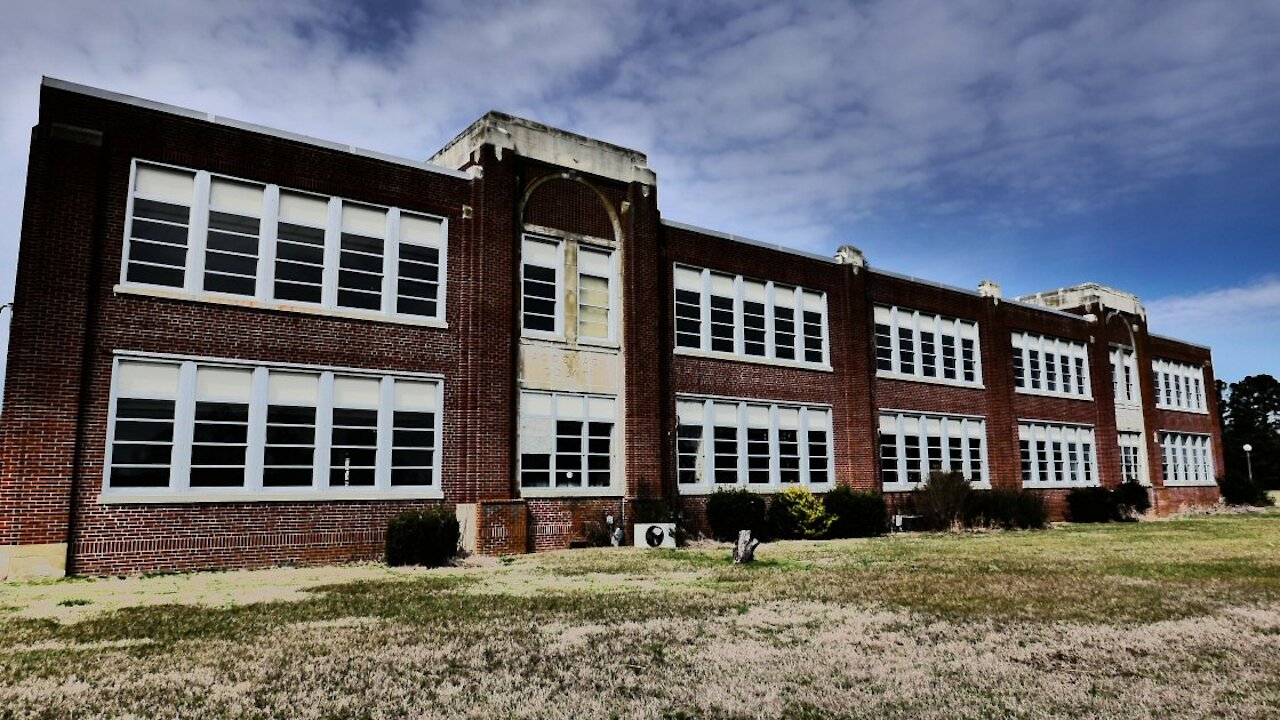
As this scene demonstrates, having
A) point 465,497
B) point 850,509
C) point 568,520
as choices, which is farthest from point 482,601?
point 850,509

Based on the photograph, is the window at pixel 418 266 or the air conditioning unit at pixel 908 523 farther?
the air conditioning unit at pixel 908 523

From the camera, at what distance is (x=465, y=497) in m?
18.1

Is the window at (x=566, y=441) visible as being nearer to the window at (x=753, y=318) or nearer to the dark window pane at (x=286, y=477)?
the dark window pane at (x=286, y=477)

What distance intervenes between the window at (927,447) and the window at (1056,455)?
8.76 ft

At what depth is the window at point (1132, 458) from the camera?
3709cm

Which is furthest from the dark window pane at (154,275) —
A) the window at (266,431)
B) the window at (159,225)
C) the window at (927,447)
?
the window at (927,447)

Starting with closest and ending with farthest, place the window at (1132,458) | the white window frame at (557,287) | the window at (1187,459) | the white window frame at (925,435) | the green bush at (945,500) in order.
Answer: the white window frame at (557,287) < the green bush at (945,500) < the white window frame at (925,435) < the window at (1132,458) < the window at (1187,459)

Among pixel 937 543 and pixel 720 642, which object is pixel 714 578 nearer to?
pixel 720 642

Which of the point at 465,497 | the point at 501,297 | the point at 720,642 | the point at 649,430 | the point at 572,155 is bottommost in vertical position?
the point at 720,642

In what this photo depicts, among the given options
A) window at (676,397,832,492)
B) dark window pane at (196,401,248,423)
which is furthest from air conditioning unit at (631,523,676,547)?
dark window pane at (196,401,248,423)

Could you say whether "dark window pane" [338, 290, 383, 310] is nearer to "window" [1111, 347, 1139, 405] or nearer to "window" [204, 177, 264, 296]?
"window" [204, 177, 264, 296]

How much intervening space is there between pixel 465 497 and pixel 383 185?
6.84 metres

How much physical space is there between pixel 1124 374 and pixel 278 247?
3594 centimetres

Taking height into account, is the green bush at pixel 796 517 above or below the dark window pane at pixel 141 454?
below
